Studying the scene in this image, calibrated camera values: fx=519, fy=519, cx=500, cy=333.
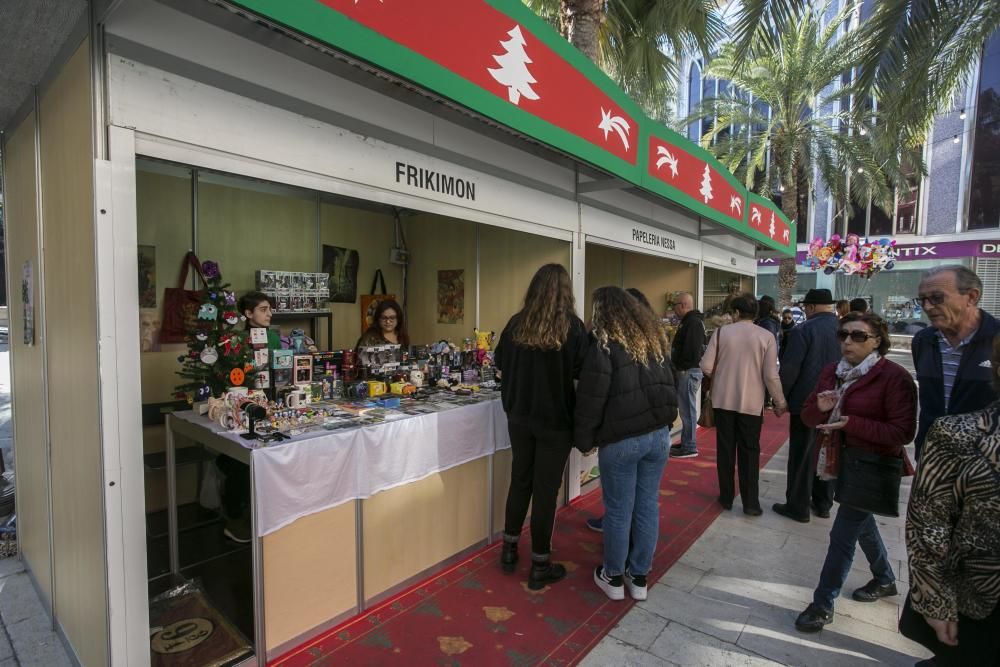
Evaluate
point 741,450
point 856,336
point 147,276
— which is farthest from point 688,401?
point 147,276

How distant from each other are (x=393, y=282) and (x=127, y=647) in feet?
14.0

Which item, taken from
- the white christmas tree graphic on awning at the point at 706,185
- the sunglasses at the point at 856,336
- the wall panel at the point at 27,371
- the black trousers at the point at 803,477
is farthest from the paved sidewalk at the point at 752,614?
the white christmas tree graphic on awning at the point at 706,185

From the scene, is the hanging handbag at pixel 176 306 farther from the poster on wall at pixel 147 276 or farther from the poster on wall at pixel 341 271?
the poster on wall at pixel 341 271

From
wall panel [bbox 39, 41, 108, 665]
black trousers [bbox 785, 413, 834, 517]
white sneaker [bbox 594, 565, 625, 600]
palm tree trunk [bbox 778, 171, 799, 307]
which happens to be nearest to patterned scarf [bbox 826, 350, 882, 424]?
black trousers [bbox 785, 413, 834, 517]

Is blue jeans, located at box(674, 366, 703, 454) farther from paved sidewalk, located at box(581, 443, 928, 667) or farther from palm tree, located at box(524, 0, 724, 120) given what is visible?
palm tree, located at box(524, 0, 724, 120)

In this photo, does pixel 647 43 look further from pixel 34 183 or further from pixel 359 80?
pixel 34 183

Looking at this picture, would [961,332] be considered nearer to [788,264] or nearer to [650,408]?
[650,408]

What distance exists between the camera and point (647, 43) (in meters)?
6.96

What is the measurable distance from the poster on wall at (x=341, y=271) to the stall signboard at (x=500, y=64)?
9.74ft

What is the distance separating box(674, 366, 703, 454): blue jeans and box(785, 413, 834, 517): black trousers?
5.12ft

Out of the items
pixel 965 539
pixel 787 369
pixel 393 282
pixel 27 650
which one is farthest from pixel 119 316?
pixel 787 369

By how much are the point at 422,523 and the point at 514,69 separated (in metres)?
2.60

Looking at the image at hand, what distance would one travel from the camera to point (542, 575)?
3115 millimetres

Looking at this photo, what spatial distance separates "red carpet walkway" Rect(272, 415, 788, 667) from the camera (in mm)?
2500
